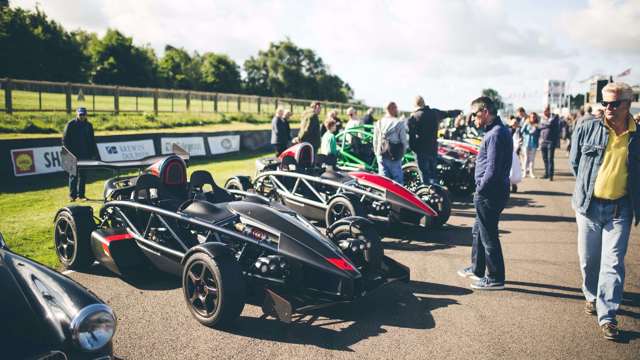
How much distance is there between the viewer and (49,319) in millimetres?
2617

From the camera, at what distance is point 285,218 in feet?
15.6

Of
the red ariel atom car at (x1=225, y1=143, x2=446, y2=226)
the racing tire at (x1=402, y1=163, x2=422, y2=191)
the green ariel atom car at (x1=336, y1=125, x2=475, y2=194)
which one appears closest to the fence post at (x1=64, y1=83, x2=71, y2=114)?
the green ariel atom car at (x1=336, y1=125, x2=475, y2=194)

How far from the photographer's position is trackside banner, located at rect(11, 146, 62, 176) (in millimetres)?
10961

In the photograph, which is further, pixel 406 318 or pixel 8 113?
pixel 8 113

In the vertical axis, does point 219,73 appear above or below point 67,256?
above

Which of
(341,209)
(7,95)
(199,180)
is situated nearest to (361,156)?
(341,209)

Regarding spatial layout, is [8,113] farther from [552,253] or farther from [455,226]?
[552,253]

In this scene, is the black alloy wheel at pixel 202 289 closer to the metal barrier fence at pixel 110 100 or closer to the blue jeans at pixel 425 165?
the blue jeans at pixel 425 165

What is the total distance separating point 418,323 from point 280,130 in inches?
314

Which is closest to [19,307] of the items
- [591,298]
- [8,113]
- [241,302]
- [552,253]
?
[241,302]

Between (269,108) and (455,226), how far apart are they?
2889 cm

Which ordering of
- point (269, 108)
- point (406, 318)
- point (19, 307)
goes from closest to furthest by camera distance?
point (19, 307), point (406, 318), point (269, 108)

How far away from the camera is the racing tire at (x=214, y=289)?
3.99m

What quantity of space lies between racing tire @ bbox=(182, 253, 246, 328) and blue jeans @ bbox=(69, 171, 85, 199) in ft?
20.2
